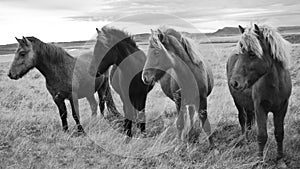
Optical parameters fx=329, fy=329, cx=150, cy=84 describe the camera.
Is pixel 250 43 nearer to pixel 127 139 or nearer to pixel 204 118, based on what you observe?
pixel 204 118

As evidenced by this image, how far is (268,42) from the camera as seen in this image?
505cm

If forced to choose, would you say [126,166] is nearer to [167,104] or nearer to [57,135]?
[57,135]

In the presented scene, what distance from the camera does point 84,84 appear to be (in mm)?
7871

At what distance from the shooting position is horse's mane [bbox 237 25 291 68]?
481cm

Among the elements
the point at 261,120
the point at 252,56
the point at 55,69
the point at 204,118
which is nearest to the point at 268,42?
the point at 252,56

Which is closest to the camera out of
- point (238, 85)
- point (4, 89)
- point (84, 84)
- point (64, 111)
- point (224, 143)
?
point (238, 85)

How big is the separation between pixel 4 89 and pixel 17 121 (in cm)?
653

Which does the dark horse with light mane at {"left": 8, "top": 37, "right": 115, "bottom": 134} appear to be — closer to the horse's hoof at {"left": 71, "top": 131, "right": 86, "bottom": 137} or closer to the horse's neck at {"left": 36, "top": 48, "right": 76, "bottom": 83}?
the horse's neck at {"left": 36, "top": 48, "right": 76, "bottom": 83}

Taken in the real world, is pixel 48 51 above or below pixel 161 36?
below

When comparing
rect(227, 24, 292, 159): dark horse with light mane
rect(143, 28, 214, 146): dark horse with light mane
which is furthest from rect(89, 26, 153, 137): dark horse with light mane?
rect(227, 24, 292, 159): dark horse with light mane

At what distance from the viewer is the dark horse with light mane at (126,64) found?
657 cm

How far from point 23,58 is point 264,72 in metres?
4.80

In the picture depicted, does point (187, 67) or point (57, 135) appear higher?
point (187, 67)

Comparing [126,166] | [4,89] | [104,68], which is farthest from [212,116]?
[4,89]
